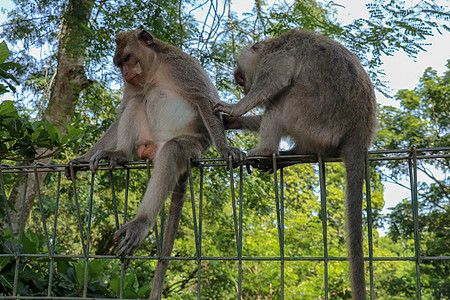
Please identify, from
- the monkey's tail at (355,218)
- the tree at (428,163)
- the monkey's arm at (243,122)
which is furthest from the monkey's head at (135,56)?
the tree at (428,163)

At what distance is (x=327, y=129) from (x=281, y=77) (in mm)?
536

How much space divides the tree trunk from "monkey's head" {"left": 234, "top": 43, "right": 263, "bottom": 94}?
3015 millimetres

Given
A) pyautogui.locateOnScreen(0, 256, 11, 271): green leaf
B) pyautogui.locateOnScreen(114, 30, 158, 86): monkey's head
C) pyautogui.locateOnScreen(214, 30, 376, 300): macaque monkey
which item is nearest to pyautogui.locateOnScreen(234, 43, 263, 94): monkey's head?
pyautogui.locateOnScreen(214, 30, 376, 300): macaque monkey

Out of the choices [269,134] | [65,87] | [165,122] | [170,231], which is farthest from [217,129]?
[65,87]

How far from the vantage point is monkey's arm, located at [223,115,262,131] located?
379 centimetres

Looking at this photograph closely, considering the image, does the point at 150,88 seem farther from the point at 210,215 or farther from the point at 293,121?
the point at 210,215

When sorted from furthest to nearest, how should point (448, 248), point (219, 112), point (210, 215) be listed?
point (448, 248) → point (210, 215) → point (219, 112)

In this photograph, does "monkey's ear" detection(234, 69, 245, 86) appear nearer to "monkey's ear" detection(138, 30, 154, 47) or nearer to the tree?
"monkey's ear" detection(138, 30, 154, 47)

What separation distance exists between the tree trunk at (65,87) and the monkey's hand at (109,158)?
300cm

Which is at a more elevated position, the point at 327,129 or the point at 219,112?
the point at 219,112

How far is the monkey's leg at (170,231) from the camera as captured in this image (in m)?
3.01

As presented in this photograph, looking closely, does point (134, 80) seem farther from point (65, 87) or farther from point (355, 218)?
point (65, 87)

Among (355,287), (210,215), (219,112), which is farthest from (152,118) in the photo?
(210,215)

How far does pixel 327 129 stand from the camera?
3.33m
